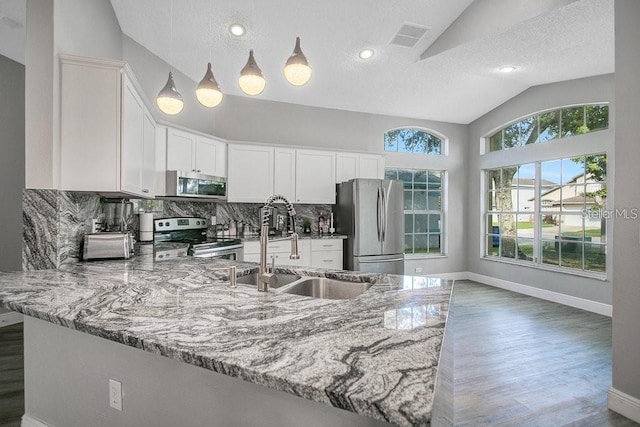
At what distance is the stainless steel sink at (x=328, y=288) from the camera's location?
1.96m

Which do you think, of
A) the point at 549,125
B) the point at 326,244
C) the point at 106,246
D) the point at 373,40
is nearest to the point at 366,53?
the point at 373,40

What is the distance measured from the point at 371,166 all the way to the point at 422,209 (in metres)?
1.48

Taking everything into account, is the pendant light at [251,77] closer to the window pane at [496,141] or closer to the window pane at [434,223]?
the window pane at [434,223]

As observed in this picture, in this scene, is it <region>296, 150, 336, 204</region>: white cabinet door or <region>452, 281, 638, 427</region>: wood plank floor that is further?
<region>296, 150, 336, 204</region>: white cabinet door

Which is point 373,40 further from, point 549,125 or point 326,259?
point 549,125

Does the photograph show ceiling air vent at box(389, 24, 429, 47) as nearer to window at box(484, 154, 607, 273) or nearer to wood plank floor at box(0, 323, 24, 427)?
window at box(484, 154, 607, 273)

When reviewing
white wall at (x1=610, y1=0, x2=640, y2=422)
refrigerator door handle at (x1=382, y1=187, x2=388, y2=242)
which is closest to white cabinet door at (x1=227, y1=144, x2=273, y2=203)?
refrigerator door handle at (x1=382, y1=187, x2=388, y2=242)

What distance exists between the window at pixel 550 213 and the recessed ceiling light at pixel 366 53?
10.5 feet

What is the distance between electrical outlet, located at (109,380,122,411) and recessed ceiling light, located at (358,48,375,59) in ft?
13.8

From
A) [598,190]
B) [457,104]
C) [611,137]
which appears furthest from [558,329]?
[457,104]

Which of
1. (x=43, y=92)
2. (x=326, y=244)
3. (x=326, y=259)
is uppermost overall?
(x=43, y=92)

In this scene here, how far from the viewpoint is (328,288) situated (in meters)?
2.03

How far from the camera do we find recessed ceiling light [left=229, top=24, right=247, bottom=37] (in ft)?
12.3

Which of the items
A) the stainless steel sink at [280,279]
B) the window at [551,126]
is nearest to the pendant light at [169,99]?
the stainless steel sink at [280,279]
